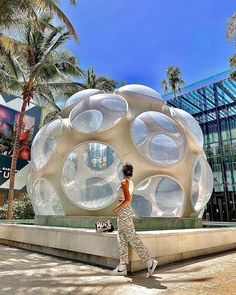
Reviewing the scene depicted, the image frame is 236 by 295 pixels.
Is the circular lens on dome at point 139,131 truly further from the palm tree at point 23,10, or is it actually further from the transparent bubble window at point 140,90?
the palm tree at point 23,10

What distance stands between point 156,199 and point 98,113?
3.44 m

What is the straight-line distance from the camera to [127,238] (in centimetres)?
475

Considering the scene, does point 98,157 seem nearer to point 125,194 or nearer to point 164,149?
point 164,149

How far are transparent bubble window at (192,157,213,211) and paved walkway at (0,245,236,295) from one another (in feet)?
10.8

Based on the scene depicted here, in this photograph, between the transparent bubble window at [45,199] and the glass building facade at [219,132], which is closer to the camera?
the transparent bubble window at [45,199]

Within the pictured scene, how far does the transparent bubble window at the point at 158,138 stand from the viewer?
8.64m

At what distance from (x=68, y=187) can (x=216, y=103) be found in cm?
2589

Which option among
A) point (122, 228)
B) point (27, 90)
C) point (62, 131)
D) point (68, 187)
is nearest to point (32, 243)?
point (68, 187)

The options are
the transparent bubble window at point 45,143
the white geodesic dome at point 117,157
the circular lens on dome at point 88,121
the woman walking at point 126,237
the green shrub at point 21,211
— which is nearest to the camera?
the woman walking at point 126,237

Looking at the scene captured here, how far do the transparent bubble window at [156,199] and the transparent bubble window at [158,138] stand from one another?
Result: 986mm

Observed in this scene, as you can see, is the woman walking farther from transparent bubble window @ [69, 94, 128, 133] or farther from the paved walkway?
transparent bubble window @ [69, 94, 128, 133]

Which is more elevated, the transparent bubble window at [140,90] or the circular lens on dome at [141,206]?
the transparent bubble window at [140,90]

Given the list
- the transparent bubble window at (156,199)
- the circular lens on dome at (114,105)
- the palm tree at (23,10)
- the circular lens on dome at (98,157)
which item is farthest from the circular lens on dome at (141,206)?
the palm tree at (23,10)

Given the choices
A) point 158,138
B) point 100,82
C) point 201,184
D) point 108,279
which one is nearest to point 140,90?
point 158,138
